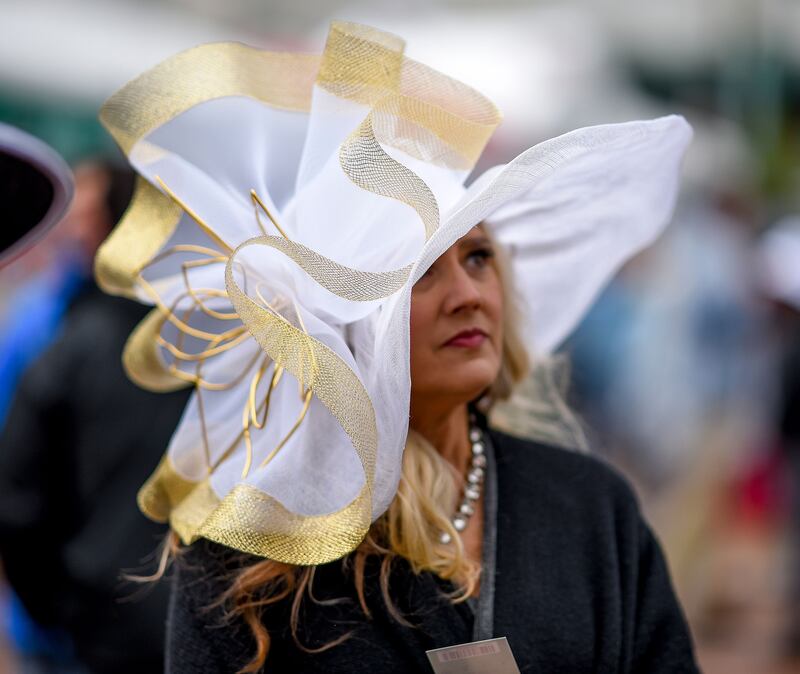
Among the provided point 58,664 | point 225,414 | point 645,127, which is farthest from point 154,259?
point 58,664

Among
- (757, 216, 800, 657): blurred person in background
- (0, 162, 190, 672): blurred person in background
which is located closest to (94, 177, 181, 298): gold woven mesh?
(0, 162, 190, 672): blurred person in background

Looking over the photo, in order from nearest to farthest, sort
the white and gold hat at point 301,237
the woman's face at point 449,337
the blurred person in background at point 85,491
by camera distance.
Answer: the white and gold hat at point 301,237, the woman's face at point 449,337, the blurred person in background at point 85,491

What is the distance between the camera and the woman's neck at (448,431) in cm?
213

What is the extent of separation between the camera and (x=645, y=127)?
1.92 m

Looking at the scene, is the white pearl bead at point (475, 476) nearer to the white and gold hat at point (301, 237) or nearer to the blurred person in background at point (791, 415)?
the white and gold hat at point (301, 237)

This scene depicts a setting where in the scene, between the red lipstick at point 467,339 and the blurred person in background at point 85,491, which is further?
the blurred person in background at point 85,491

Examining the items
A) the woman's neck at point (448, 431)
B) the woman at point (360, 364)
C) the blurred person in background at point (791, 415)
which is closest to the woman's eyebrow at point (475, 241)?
the woman at point (360, 364)

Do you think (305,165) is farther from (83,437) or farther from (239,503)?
(83,437)

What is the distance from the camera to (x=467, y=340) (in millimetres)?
2025

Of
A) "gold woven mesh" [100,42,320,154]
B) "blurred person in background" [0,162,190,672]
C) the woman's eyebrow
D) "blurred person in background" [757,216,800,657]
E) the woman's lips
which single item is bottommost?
"blurred person in background" [757,216,800,657]

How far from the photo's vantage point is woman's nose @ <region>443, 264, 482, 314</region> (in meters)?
2.01

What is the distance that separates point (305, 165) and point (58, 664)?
6.50ft

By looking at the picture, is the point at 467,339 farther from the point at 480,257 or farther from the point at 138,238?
the point at 138,238

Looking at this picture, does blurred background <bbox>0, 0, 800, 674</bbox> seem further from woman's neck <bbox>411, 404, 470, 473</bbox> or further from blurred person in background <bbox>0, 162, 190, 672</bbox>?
woman's neck <bbox>411, 404, 470, 473</bbox>
